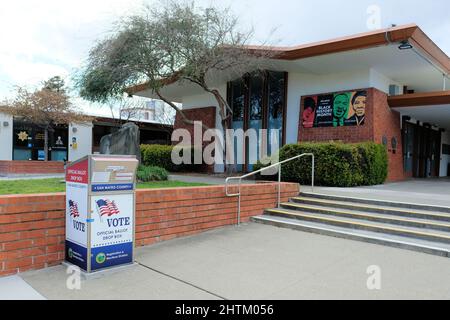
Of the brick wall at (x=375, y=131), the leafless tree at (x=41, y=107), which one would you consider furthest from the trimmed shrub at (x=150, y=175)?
the leafless tree at (x=41, y=107)

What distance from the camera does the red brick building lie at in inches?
438

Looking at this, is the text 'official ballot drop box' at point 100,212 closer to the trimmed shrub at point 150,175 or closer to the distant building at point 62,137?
the trimmed shrub at point 150,175

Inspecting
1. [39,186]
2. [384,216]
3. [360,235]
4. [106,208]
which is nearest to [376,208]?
[384,216]

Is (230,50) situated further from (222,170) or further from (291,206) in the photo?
(222,170)

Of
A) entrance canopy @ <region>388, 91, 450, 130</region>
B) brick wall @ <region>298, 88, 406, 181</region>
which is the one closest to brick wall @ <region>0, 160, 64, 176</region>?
brick wall @ <region>298, 88, 406, 181</region>

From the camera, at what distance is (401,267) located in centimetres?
458

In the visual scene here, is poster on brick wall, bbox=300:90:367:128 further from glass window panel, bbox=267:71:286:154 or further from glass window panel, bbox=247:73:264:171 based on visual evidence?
glass window panel, bbox=247:73:264:171

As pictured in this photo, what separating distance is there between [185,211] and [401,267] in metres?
3.17

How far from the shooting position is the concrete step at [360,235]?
205 inches

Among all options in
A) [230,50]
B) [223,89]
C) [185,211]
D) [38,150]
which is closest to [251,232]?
[185,211]

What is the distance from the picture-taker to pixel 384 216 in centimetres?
662

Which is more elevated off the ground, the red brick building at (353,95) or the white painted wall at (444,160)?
the red brick building at (353,95)

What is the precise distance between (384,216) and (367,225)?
621mm

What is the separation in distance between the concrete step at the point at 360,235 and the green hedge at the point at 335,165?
3376 millimetres
